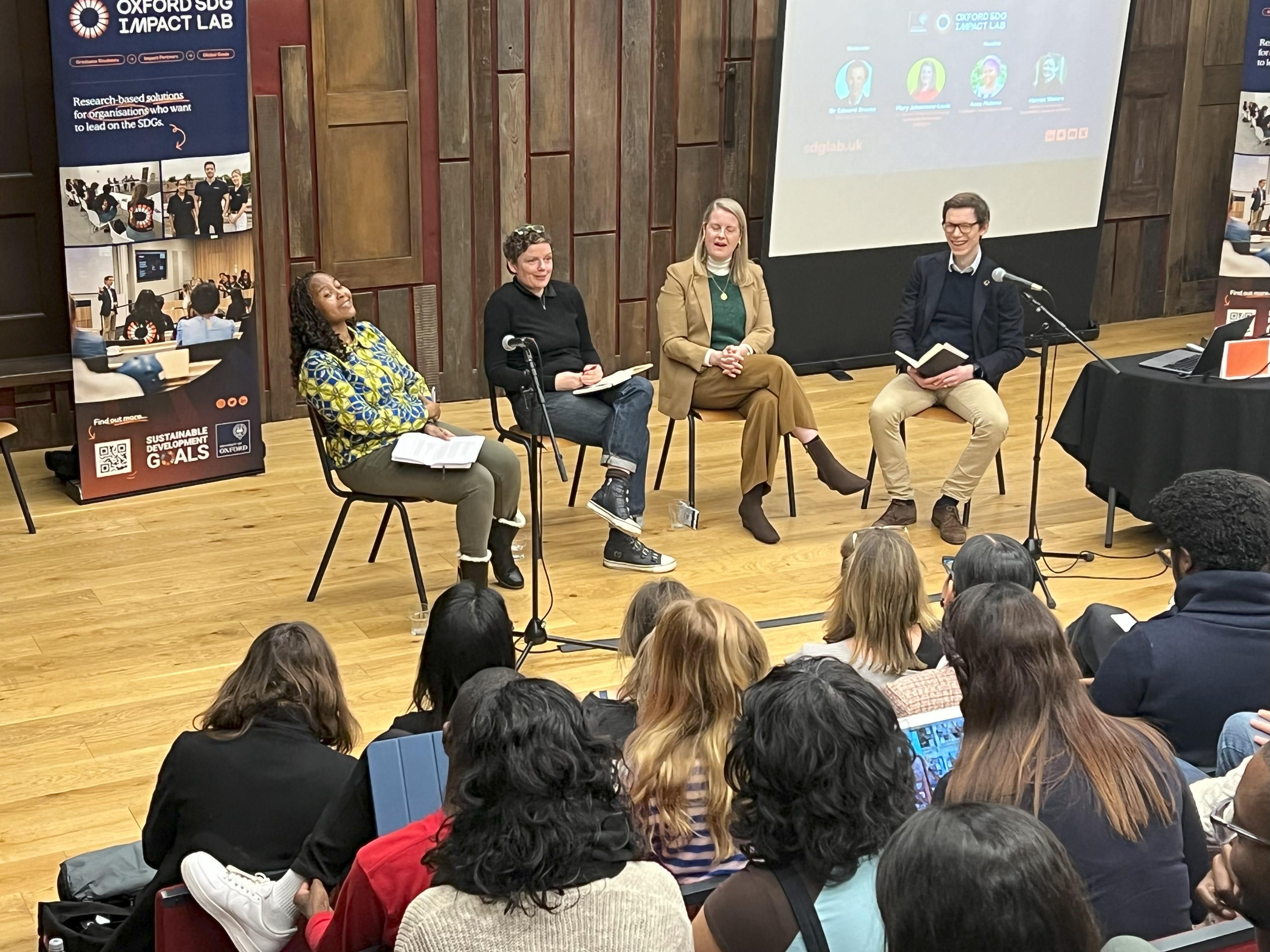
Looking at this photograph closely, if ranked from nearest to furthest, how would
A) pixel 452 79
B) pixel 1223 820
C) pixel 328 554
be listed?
pixel 1223 820 < pixel 328 554 < pixel 452 79

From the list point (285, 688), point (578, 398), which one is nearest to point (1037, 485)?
point (578, 398)

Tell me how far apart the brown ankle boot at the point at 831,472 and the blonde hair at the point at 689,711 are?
3.06m

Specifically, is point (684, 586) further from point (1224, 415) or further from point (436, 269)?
point (436, 269)

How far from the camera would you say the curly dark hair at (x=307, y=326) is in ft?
15.4

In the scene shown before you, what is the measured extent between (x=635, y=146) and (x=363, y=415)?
2.83m

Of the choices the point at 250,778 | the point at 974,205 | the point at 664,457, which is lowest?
the point at 664,457

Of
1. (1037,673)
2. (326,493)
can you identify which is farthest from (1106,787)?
(326,493)

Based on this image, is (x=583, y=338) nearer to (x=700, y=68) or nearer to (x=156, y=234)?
(x=156, y=234)

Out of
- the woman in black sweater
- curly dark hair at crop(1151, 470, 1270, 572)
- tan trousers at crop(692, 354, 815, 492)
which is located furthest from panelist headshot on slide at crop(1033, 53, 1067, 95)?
curly dark hair at crop(1151, 470, 1270, 572)

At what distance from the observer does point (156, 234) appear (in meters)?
5.56

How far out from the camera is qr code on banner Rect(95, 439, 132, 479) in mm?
5684

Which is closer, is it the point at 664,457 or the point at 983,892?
the point at 983,892

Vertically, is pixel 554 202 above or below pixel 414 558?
above

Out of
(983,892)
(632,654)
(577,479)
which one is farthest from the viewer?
(577,479)
